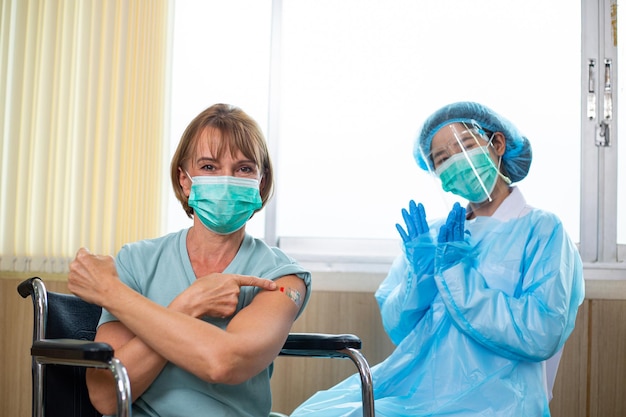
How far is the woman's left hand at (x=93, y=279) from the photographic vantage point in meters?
1.25

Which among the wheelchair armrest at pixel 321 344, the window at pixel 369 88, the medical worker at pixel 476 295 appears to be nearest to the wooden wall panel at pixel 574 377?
the window at pixel 369 88

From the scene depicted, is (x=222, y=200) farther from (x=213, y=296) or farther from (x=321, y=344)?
(x=321, y=344)

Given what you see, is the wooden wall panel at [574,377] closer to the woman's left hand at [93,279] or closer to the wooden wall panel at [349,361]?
the wooden wall panel at [349,361]

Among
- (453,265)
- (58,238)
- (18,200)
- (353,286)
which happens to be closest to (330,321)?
(353,286)

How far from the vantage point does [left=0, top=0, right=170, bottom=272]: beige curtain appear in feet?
8.57

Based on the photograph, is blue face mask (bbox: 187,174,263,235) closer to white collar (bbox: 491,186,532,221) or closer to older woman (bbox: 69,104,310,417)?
older woman (bbox: 69,104,310,417)

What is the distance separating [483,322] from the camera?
169 cm

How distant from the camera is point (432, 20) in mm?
2707

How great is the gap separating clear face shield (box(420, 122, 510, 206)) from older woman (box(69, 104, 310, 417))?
59 cm

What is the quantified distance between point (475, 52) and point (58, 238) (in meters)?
1.78

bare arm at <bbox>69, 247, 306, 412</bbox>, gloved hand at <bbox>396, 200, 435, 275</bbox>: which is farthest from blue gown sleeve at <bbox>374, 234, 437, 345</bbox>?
bare arm at <bbox>69, 247, 306, 412</bbox>

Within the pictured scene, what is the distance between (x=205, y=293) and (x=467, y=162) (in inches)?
35.7

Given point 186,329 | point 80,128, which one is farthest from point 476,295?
point 80,128

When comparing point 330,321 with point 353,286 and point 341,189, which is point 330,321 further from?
point 341,189
